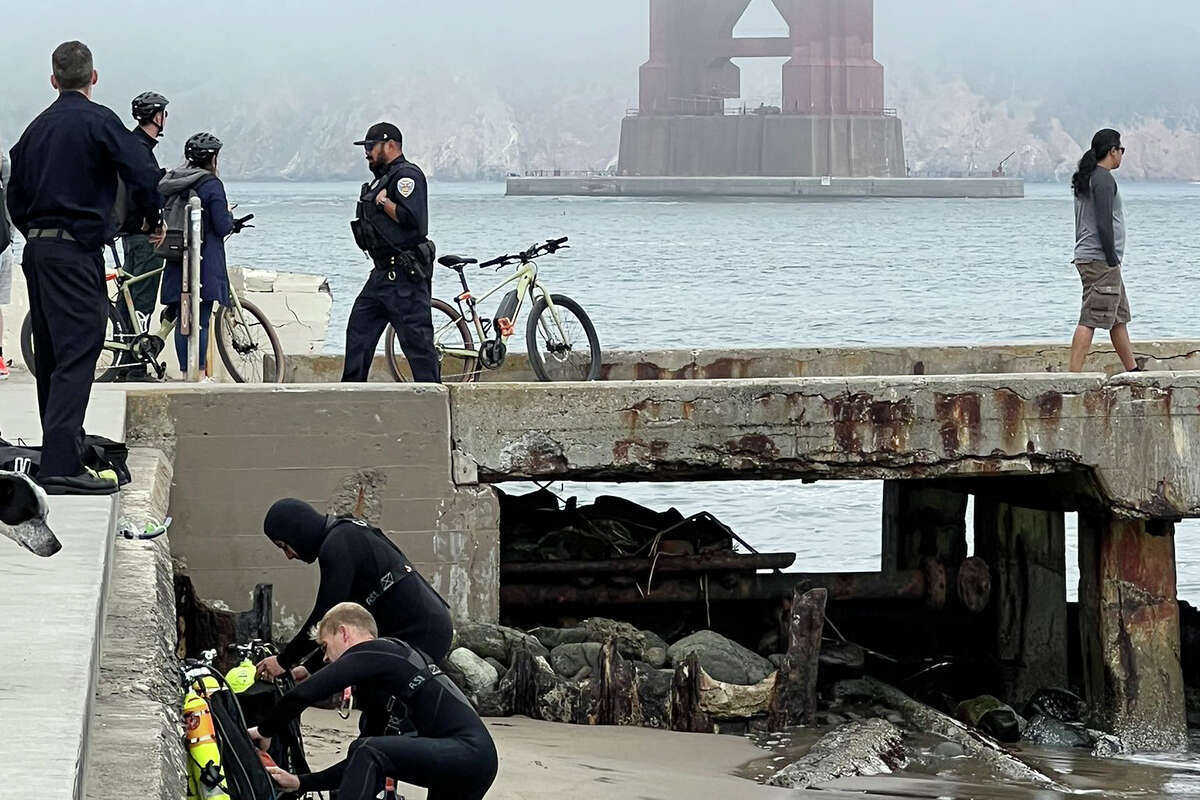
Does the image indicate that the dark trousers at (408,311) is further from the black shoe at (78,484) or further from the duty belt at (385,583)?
the duty belt at (385,583)

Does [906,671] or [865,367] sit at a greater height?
[865,367]

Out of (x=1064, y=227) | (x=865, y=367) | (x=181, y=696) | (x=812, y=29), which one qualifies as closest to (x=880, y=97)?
(x=812, y=29)

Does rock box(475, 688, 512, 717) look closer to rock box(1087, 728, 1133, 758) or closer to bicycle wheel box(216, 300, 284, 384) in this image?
bicycle wheel box(216, 300, 284, 384)

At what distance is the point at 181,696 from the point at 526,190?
146044 mm

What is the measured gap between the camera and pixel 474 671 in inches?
375

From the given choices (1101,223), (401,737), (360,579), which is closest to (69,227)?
(360,579)

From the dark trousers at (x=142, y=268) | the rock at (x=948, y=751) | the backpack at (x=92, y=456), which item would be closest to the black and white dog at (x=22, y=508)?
the backpack at (x=92, y=456)

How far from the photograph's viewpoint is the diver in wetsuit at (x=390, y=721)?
5.99 meters

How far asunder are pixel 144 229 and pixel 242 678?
1.92 m

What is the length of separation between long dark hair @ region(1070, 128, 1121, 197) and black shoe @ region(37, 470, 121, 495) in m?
6.44

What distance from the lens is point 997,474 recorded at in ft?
34.1

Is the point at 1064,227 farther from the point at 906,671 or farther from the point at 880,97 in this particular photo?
the point at 906,671

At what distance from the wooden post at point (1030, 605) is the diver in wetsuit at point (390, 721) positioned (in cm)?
661

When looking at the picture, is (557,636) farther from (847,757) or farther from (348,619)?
(348,619)
